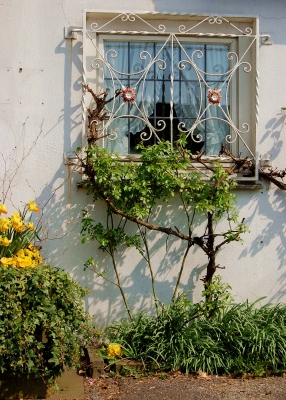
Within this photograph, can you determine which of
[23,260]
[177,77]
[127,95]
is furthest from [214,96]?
[23,260]

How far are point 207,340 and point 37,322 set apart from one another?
1764 mm

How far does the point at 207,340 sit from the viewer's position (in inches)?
205

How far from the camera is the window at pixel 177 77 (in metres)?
5.97

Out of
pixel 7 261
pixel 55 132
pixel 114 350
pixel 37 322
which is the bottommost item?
pixel 114 350

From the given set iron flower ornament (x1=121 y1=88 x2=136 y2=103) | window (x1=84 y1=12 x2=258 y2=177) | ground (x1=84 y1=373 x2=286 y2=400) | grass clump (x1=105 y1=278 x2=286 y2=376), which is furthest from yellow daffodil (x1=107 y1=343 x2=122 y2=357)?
iron flower ornament (x1=121 y1=88 x2=136 y2=103)

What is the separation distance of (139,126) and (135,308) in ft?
6.64

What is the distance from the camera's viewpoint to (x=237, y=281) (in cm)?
597

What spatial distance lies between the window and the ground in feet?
7.99

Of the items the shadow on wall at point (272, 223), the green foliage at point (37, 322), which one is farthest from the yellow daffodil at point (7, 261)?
the shadow on wall at point (272, 223)

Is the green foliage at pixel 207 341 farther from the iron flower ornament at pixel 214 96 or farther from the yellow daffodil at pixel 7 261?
the iron flower ornament at pixel 214 96

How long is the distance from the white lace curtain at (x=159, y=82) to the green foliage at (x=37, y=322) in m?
2.09

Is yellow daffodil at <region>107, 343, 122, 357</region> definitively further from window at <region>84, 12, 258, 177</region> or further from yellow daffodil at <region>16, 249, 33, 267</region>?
window at <region>84, 12, 258, 177</region>

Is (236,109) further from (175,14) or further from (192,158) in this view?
(175,14)

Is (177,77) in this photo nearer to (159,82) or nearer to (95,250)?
(159,82)
